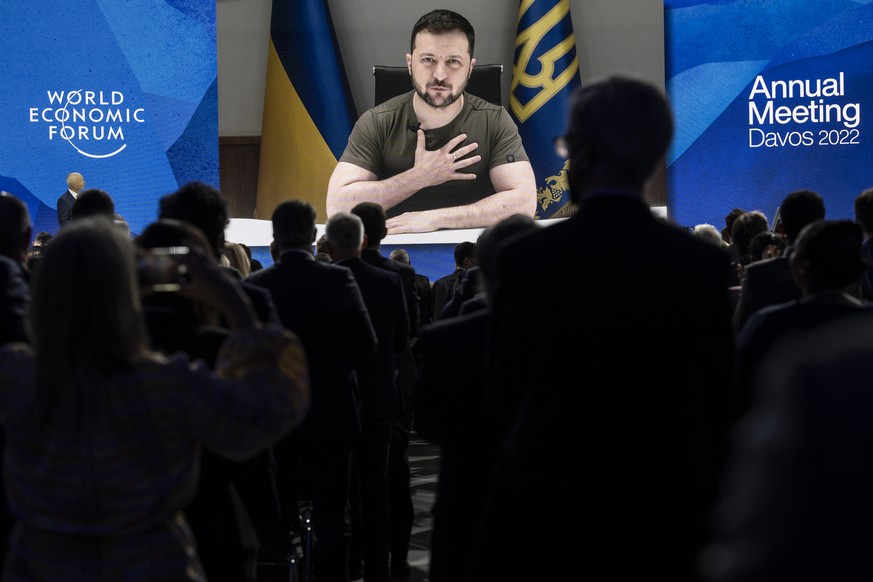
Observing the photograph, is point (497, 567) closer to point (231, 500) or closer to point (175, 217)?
point (231, 500)

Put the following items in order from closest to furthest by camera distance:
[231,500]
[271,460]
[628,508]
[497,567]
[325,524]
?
[628,508] < [497,567] < [231,500] < [271,460] < [325,524]

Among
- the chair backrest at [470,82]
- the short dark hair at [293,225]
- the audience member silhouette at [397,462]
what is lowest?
the audience member silhouette at [397,462]

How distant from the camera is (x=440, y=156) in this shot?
1191 centimetres

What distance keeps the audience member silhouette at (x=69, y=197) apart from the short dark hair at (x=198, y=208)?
730 cm

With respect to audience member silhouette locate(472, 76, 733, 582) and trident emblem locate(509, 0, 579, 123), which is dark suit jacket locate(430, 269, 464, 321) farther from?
audience member silhouette locate(472, 76, 733, 582)

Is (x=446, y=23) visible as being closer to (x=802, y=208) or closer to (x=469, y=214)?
(x=469, y=214)

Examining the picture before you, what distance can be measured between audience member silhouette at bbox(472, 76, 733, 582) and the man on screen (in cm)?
1006

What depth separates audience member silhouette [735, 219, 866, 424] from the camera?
2.62 meters

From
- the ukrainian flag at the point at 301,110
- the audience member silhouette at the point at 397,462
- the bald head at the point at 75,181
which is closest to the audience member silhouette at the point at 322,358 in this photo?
the audience member silhouette at the point at 397,462

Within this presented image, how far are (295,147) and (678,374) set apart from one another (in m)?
10.7

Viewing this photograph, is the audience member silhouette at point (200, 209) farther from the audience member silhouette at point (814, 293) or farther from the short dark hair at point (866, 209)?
the short dark hair at point (866, 209)

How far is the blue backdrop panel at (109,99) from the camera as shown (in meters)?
10.9

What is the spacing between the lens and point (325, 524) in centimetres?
396

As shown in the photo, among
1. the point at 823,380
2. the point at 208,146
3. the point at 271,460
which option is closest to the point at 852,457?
the point at 823,380
